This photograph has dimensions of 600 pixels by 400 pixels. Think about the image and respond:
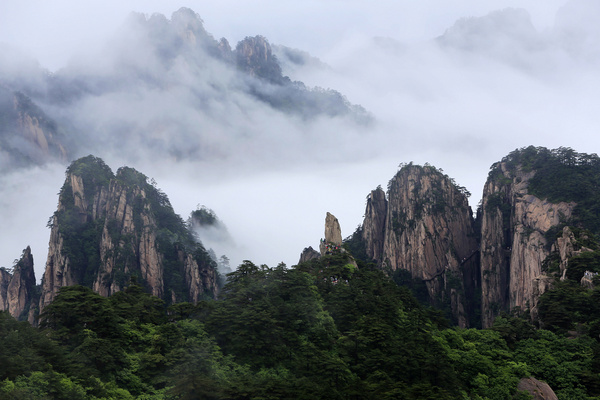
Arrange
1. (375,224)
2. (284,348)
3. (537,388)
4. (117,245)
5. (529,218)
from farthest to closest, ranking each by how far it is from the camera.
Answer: (375,224) → (117,245) → (529,218) → (284,348) → (537,388)

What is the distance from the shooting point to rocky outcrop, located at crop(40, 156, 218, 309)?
106m

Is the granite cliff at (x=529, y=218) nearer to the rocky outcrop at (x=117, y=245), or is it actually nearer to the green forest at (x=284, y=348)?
the green forest at (x=284, y=348)

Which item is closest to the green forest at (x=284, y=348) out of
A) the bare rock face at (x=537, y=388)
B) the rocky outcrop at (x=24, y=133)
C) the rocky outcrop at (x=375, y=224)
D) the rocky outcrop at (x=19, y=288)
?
the bare rock face at (x=537, y=388)

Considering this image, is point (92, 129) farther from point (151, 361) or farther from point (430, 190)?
point (151, 361)

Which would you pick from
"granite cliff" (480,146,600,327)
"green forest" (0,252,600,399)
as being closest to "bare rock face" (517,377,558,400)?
"green forest" (0,252,600,399)

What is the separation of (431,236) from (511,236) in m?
13.5

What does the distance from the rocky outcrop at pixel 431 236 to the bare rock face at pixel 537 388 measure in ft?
166

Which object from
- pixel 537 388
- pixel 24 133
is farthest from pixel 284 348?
pixel 24 133

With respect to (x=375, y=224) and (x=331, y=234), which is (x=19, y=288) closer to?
(x=331, y=234)

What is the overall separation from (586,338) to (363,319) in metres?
18.9

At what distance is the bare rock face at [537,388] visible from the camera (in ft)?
144

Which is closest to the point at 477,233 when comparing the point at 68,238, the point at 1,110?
the point at 68,238

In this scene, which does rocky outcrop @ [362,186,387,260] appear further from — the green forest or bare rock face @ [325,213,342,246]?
the green forest

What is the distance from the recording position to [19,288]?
11112 cm
